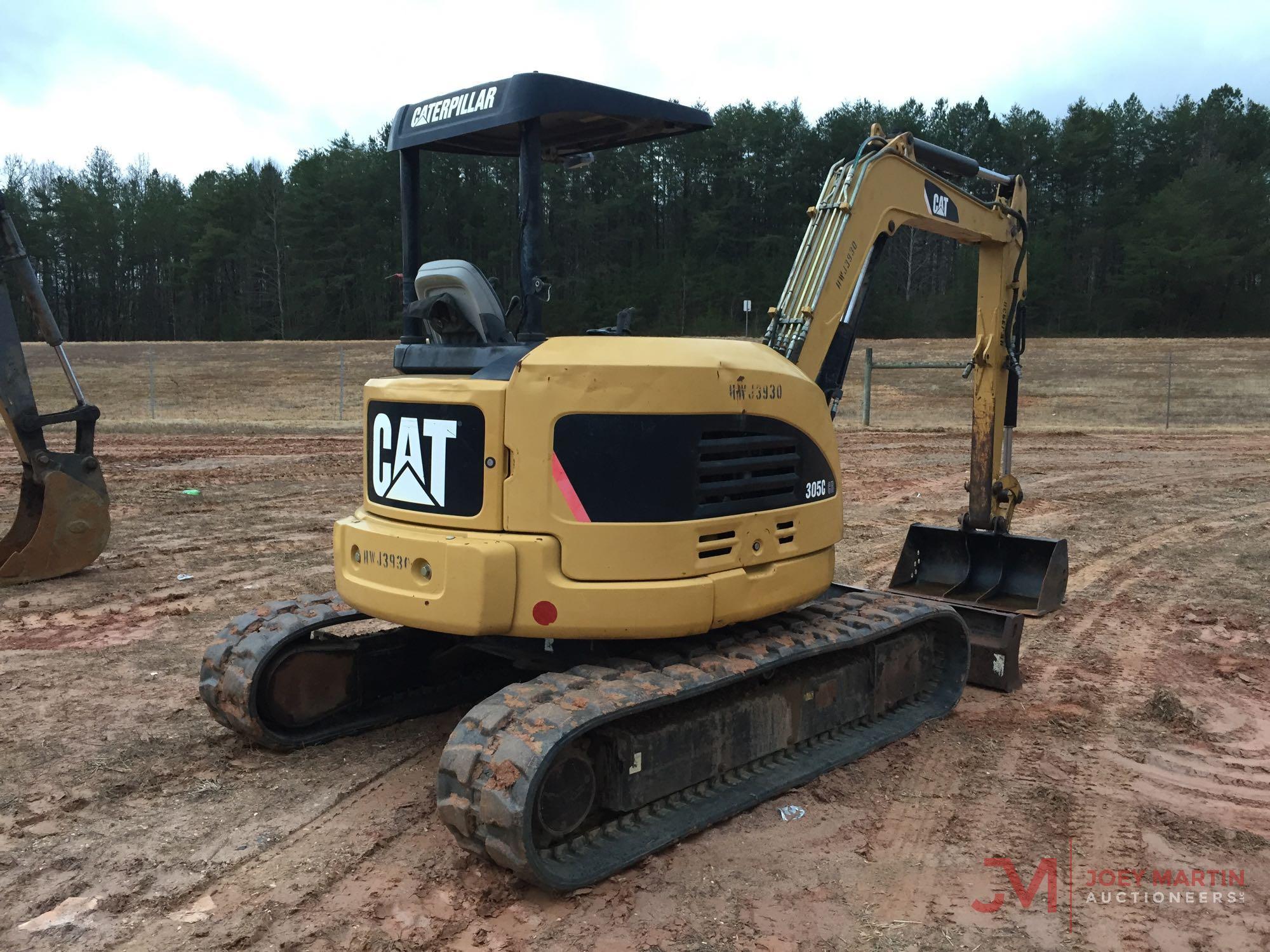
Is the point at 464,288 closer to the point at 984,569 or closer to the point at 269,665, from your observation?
the point at 269,665

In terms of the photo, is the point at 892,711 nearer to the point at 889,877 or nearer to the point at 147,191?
the point at 889,877

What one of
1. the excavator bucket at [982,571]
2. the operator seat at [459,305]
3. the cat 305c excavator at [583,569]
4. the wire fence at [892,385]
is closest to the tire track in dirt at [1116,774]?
the excavator bucket at [982,571]

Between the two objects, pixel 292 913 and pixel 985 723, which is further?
pixel 985 723

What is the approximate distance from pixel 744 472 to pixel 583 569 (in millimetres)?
921

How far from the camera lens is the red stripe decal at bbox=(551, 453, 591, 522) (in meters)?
4.35

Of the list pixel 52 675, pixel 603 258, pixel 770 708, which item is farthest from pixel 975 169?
pixel 603 258

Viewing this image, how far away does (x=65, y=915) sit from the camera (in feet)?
12.5

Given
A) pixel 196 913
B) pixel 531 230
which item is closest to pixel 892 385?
pixel 531 230

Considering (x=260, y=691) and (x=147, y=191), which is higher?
(x=147, y=191)

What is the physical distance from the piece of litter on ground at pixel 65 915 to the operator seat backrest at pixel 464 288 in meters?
2.73

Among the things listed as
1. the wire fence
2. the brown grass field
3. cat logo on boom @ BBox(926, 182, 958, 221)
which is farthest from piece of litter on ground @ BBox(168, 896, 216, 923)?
the wire fence

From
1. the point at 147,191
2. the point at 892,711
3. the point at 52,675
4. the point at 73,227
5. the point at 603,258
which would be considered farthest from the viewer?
the point at 147,191

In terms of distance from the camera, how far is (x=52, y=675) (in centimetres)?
652

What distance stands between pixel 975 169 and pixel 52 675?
6988 millimetres
